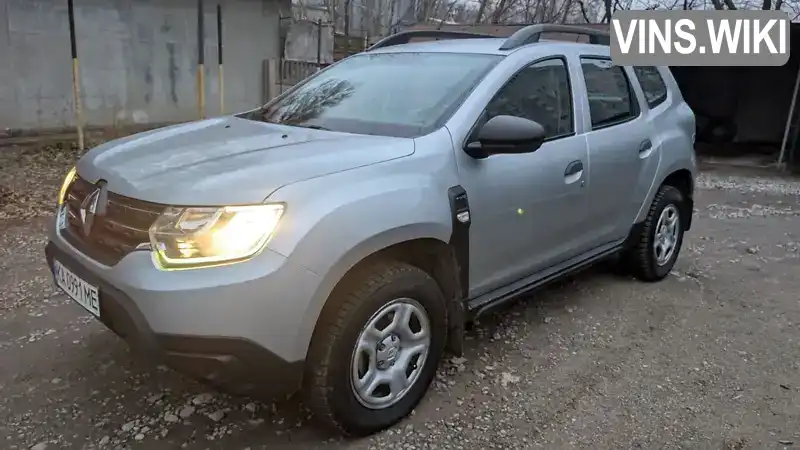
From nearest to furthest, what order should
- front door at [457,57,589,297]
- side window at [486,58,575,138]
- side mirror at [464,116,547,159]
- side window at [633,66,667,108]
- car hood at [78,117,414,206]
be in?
car hood at [78,117,414,206] → side mirror at [464,116,547,159] → front door at [457,57,589,297] → side window at [486,58,575,138] → side window at [633,66,667,108]

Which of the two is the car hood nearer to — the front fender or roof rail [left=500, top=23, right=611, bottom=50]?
the front fender

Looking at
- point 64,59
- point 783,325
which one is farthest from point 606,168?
point 64,59

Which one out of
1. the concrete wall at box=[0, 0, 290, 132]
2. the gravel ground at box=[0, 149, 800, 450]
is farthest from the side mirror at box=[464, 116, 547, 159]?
the concrete wall at box=[0, 0, 290, 132]

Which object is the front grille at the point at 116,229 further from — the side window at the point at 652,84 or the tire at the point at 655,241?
the side window at the point at 652,84

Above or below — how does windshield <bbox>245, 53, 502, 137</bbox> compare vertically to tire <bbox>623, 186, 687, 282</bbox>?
above

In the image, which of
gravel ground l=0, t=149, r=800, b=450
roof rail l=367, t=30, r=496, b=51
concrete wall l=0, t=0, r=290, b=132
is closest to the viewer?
gravel ground l=0, t=149, r=800, b=450

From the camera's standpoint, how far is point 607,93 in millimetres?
4074

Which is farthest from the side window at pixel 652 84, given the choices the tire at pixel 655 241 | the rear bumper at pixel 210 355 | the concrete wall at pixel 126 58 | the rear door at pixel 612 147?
the concrete wall at pixel 126 58

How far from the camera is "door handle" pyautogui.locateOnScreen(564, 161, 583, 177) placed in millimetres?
3513

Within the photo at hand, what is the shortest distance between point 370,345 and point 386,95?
4.49ft

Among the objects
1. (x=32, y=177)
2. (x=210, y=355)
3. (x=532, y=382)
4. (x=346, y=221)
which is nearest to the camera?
(x=210, y=355)

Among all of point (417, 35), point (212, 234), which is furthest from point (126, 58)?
point (212, 234)

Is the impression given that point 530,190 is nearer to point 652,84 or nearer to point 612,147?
point 612,147

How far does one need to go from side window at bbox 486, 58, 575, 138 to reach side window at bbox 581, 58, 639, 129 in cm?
24
